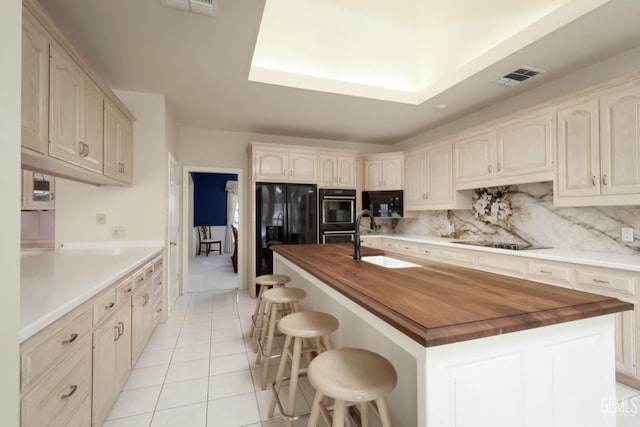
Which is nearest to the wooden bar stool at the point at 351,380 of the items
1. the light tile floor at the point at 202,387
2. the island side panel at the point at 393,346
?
the island side panel at the point at 393,346

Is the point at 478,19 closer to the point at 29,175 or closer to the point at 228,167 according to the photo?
the point at 228,167

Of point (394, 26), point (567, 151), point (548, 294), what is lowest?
point (548, 294)

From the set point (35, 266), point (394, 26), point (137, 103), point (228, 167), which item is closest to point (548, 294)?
point (35, 266)

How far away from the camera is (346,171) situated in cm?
467

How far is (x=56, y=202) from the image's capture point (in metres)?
2.90

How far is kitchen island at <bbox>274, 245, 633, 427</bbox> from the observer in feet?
2.72

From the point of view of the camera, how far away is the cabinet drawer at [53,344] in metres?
0.93

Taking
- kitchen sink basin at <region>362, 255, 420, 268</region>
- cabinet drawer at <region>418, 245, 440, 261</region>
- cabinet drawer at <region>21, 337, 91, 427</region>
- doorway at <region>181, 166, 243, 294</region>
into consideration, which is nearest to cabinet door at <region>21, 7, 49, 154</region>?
cabinet drawer at <region>21, 337, 91, 427</region>

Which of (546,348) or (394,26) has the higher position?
(394,26)

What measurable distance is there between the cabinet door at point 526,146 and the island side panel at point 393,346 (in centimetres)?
242

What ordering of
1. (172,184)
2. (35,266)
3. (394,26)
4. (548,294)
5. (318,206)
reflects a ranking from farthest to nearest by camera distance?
(318,206)
(172,184)
(394,26)
(35,266)
(548,294)

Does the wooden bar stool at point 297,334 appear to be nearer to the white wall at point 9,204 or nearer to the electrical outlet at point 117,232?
the white wall at point 9,204

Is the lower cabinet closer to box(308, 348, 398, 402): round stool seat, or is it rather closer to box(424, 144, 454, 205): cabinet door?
box(308, 348, 398, 402): round stool seat

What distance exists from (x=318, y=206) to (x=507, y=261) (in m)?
2.55
